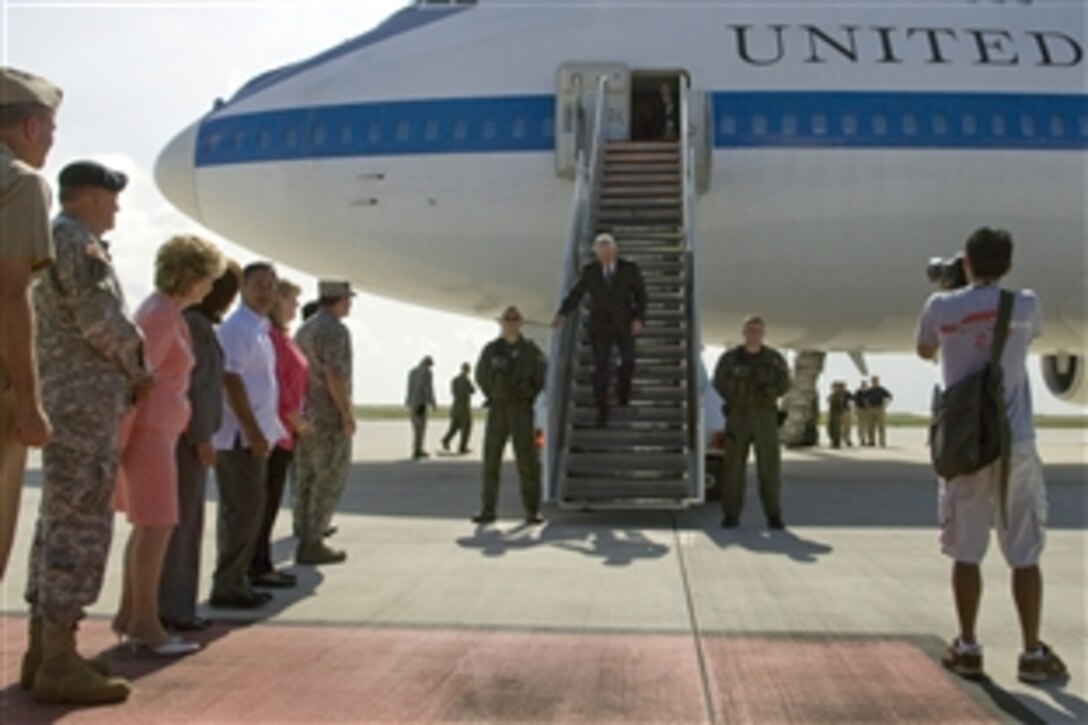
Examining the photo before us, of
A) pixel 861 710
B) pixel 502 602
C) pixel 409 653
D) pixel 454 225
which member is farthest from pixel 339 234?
pixel 861 710

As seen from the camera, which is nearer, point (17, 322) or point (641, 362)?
point (17, 322)

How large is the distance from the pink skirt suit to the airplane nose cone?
987cm

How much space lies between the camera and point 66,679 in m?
3.56

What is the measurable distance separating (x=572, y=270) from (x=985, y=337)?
640cm

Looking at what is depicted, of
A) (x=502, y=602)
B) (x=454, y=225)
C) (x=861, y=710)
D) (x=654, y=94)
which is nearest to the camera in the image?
(x=861, y=710)

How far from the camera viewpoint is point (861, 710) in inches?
140

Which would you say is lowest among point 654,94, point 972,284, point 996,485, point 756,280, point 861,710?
point 861,710

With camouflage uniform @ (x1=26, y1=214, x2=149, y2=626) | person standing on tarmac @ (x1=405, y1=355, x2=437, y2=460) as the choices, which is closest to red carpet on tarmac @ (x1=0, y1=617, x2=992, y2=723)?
camouflage uniform @ (x1=26, y1=214, x2=149, y2=626)

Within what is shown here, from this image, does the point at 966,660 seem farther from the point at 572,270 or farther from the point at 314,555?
the point at 572,270

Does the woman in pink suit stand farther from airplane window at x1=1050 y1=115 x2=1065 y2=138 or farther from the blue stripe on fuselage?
airplane window at x1=1050 y1=115 x2=1065 y2=138

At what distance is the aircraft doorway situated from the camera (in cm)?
1333

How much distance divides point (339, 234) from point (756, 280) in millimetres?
4207

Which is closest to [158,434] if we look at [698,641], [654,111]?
[698,641]

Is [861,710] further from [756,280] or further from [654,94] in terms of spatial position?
[654,94]
